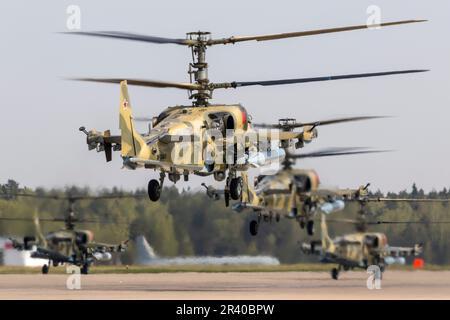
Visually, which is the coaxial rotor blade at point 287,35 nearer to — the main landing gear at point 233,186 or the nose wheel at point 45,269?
the main landing gear at point 233,186

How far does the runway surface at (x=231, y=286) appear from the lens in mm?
71500

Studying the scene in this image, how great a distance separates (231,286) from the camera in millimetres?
79625

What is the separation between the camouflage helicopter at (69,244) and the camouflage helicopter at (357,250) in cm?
979

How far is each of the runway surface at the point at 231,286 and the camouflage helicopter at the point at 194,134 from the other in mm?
6846

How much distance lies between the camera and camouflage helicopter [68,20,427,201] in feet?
203

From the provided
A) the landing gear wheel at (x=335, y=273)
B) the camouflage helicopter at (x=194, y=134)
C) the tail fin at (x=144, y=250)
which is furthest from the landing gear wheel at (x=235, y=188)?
the landing gear wheel at (x=335, y=273)

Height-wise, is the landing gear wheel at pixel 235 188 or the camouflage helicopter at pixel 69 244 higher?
the landing gear wheel at pixel 235 188

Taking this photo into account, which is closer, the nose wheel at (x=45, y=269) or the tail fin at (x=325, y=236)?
the tail fin at (x=325, y=236)

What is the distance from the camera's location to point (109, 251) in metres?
79.1

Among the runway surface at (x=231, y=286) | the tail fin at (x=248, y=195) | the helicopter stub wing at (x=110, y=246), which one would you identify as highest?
the tail fin at (x=248, y=195)

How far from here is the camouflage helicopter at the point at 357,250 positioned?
75.6m

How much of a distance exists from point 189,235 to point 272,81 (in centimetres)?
1364

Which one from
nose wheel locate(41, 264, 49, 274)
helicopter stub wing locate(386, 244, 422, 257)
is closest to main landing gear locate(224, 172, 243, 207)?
helicopter stub wing locate(386, 244, 422, 257)

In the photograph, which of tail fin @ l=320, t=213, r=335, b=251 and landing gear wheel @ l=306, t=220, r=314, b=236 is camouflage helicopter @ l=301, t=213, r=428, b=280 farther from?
landing gear wheel @ l=306, t=220, r=314, b=236
